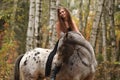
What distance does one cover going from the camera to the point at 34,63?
7.80 metres

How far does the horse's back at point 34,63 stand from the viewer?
25.3ft

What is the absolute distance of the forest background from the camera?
42.5 feet

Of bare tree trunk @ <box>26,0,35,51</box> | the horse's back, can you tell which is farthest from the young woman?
bare tree trunk @ <box>26,0,35,51</box>

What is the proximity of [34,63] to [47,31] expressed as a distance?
610 inches

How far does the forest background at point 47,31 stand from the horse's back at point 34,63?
390cm

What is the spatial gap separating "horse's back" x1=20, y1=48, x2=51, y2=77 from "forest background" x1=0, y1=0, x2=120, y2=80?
390cm

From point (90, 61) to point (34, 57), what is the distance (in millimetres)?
1302

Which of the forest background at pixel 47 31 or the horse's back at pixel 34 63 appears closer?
the horse's back at pixel 34 63

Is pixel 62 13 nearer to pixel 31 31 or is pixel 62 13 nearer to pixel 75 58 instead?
pixel 75 58

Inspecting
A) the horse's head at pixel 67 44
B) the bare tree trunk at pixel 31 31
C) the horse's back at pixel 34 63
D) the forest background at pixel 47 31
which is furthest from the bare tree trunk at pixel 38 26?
the horse's head at pixel 67 44

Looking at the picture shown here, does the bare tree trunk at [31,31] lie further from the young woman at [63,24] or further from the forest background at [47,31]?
the young woman at [63,24]

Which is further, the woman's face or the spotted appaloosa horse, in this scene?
the woman's face

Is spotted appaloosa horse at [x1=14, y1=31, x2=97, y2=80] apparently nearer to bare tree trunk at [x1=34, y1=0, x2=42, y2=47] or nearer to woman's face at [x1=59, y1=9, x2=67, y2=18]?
woman's face at [x1=59, y1=9, x2=67, y2=18]

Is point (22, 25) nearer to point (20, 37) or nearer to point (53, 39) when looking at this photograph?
point (20, 37)
